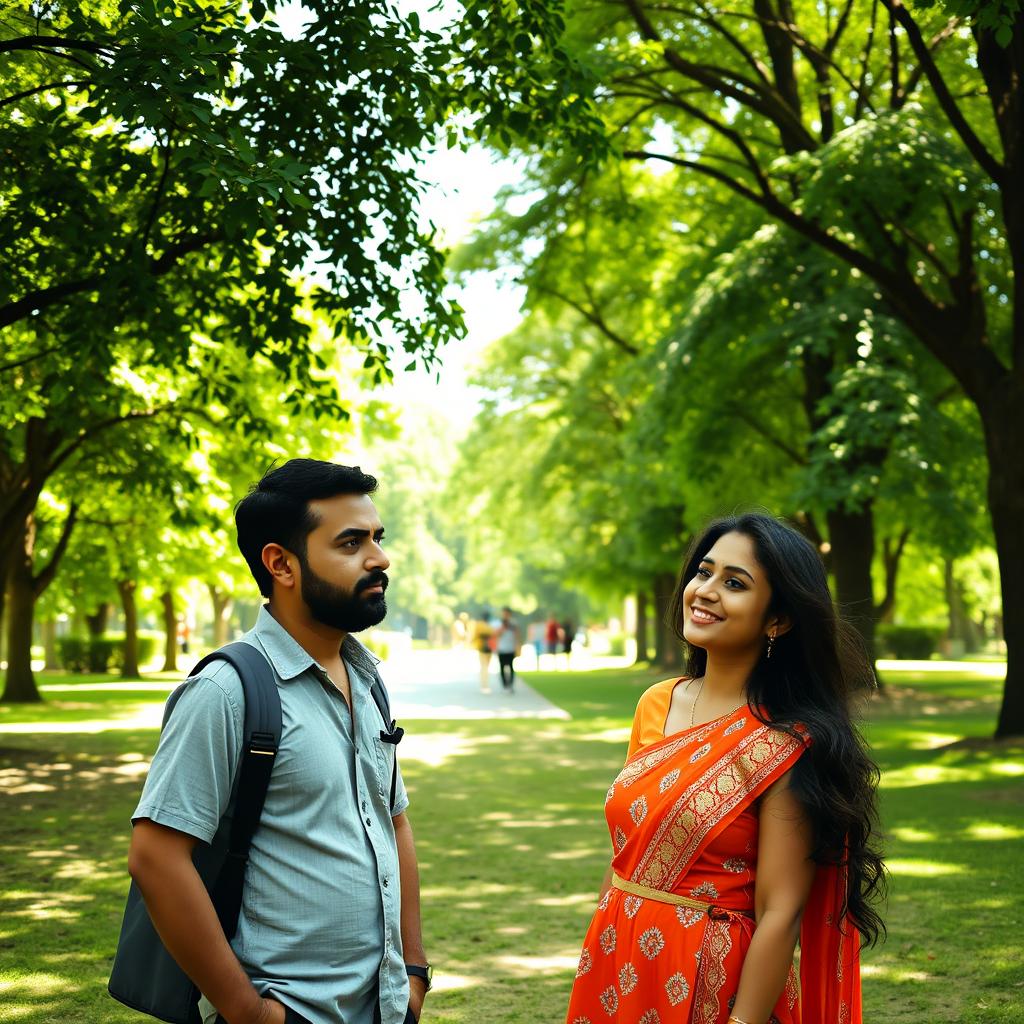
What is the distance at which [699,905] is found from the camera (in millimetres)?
3156

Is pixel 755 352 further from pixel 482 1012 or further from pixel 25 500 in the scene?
pixel 482 1012

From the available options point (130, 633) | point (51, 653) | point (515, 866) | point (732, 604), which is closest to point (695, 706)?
point (732, 604)

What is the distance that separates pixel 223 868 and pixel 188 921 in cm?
17

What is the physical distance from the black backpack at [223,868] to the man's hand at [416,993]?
1.73 feet

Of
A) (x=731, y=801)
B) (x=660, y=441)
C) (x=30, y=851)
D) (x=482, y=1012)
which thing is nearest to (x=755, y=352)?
(x=660, y=441)

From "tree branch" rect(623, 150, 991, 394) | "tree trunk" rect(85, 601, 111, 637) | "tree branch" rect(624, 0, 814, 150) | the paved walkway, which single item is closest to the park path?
the paved walkway

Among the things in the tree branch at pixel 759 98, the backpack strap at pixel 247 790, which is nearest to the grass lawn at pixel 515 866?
the backpack strap at pixel 247 790

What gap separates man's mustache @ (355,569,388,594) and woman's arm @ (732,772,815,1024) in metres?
1.04

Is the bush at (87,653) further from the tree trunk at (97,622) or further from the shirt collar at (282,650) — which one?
the shirt collar at (282,650)

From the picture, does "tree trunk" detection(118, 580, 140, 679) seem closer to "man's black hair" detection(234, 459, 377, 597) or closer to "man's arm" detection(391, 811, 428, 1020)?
"man's arm" detection(391, 811, 428, 1020)

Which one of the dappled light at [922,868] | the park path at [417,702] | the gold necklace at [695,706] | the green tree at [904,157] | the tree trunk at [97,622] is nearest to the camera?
the gold necklace at [695,706]

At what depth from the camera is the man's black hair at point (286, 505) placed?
119 inches

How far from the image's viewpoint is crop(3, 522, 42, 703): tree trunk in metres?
26.6

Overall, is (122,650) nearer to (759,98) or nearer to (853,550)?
(853,550)
